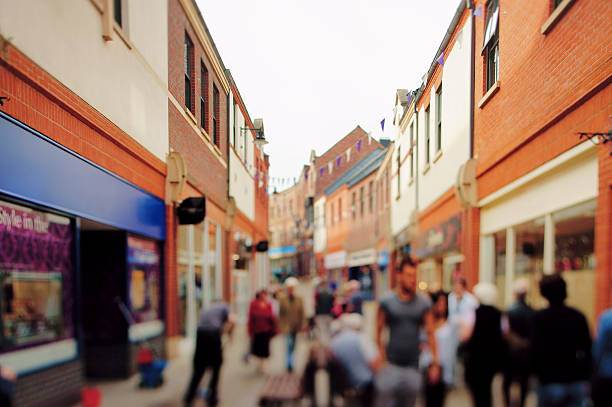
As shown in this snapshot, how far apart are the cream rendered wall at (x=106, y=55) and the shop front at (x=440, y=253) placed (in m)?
6.90

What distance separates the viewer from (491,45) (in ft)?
37.3

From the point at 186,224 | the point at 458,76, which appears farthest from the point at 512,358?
the point at 458,76

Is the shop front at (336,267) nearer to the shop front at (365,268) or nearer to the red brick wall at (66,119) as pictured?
the shop front at (365,268)

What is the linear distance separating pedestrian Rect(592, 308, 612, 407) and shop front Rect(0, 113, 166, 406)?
17.9ft

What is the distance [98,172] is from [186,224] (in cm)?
395

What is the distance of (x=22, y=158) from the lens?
578 centimetres

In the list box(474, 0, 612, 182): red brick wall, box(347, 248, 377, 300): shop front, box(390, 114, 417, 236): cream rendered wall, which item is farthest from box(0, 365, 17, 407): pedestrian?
box(347, 248, 377, 300): shop front

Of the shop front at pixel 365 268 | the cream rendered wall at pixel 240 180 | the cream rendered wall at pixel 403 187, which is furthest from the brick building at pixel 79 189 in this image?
the shop front at pixel 365 268

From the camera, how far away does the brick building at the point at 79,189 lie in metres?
5.79

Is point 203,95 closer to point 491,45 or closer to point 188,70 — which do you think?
point 188,70

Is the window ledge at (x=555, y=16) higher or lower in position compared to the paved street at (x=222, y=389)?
higher

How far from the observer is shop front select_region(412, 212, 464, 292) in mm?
13242

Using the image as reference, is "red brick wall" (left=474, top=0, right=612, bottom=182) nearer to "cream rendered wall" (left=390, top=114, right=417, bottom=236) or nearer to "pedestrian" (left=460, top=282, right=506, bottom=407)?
"pedestrian" (left=460, top=282, right=506, bottom=407)

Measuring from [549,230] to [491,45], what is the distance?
4949 millimetres
